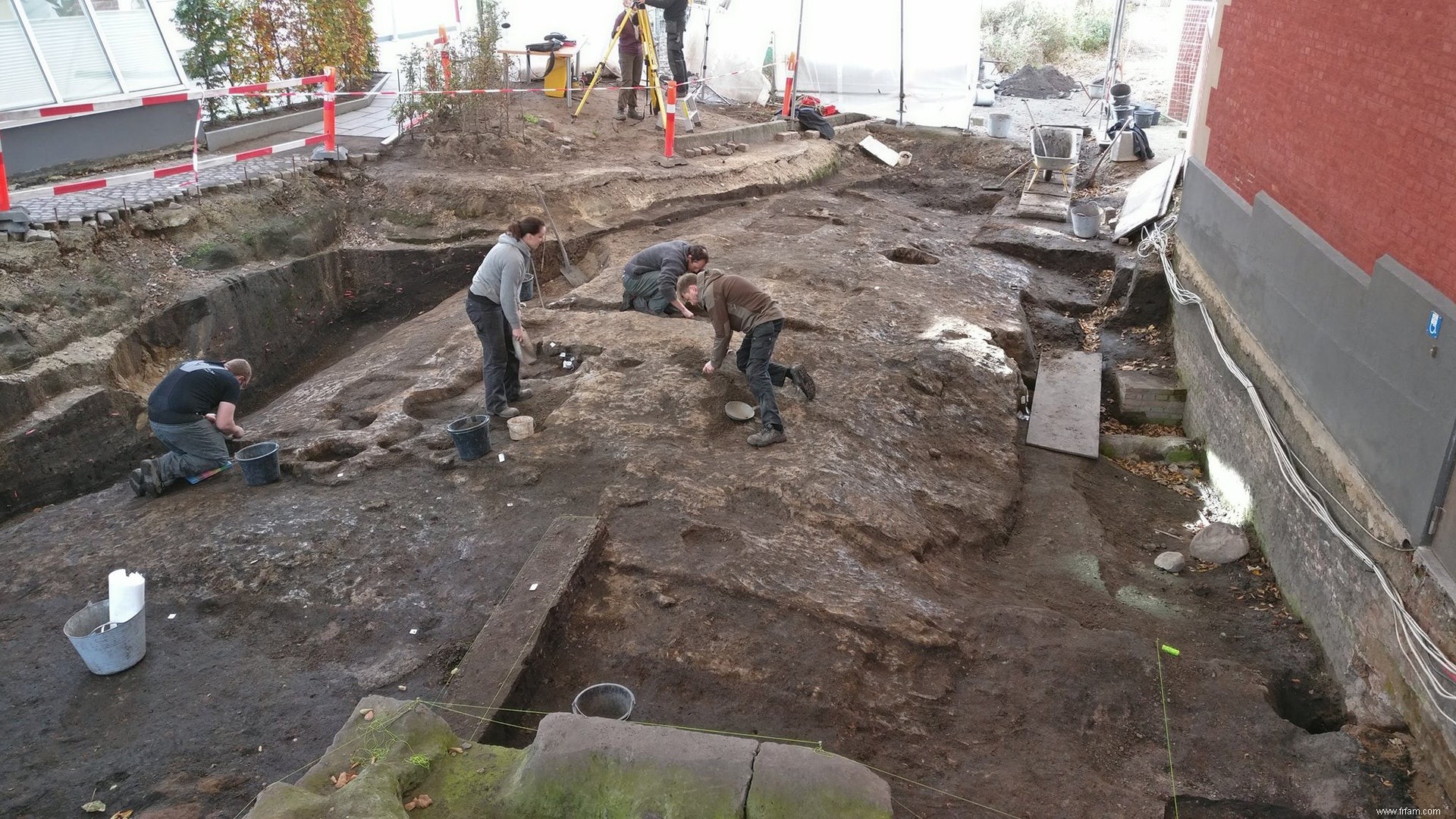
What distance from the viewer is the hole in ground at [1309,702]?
509 centimetres

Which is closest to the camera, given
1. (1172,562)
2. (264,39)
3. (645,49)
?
(1172,562)

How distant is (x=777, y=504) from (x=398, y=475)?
2.72 m

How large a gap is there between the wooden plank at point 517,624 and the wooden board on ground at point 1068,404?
4.54 metres

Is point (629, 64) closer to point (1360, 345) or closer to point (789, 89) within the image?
point (789, 89)

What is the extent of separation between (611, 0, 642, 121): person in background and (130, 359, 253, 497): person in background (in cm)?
968

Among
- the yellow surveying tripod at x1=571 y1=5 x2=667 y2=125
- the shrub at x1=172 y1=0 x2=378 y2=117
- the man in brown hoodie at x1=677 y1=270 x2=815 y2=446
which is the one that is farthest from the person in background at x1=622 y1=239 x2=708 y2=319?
the shrub at x1=172 y1=0 x2=378 y2=117

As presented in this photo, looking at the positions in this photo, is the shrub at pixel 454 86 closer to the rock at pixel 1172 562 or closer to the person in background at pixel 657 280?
the person in background at pixel 657 280

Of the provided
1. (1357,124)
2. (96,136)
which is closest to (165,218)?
(96,136)

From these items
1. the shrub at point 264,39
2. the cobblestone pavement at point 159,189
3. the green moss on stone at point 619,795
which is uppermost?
the shrub at point 264,39

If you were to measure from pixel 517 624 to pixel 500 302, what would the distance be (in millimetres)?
3056

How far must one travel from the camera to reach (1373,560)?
502cm

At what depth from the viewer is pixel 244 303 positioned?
9.54 m

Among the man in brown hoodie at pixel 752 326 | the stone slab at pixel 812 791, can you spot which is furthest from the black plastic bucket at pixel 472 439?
the stone slab at pixel 812 791

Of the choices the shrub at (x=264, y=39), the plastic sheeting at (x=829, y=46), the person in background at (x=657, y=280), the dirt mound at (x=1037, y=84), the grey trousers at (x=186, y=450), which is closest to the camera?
the grey trousers at (x=186, y=450)
